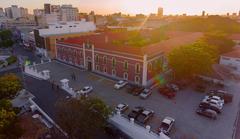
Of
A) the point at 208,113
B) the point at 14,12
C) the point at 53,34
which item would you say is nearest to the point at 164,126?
the point at 208,113

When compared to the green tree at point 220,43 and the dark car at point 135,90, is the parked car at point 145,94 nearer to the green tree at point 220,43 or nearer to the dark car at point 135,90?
the dark car at point 135,90

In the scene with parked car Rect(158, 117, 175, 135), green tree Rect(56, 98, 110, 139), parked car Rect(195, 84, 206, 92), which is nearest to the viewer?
green tree Rect(56, 98, 110, 139)

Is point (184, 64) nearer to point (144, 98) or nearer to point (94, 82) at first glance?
point (144, 98)

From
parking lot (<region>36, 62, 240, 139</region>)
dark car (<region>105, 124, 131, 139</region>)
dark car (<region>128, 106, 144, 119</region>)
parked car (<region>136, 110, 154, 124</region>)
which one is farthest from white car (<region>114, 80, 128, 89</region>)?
dark car (<region>105, 124, 131, 139</region>)

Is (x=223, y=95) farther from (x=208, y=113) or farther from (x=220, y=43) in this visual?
(x=220, y=43)

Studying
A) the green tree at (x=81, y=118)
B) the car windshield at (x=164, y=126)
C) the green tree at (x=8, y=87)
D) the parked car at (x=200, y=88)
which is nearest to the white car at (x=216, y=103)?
the parked car at (x=200, y=88)

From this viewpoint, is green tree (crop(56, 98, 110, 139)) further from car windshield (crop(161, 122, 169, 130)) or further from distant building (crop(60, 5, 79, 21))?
distant building (crop(60, 5, 79, 21))
